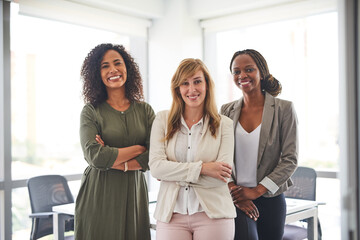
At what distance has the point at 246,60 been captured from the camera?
2059 millimetres

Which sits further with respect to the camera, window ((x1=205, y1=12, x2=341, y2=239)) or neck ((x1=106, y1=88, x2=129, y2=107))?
window ((x1=205, y1=12, x2=341, y2=239))

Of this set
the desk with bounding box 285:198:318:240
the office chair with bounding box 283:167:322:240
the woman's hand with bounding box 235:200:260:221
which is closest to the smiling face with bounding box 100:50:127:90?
the woman's hand with bounding box 235:200:260:221

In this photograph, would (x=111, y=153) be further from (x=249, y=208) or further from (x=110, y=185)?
(x=249, y=208)

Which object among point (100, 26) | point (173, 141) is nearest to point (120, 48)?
point (173, 141)

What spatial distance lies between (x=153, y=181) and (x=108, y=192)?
2.81 meters

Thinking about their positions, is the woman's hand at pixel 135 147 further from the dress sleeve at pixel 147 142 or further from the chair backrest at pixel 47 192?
the chair backrest at pixel 47 192

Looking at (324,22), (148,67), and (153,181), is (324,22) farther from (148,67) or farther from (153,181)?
(153,181)

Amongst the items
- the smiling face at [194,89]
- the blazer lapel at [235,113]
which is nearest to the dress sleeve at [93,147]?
the smiling face at [194,89]

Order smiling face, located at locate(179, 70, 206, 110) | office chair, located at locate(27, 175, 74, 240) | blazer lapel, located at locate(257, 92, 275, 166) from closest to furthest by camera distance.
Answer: smiling face, located at locate(179, 70, 206, 110) → blazer lapel, located at locate(257, 92, 275, 166) → office chair, located at locate(27, 175, 74, 240)

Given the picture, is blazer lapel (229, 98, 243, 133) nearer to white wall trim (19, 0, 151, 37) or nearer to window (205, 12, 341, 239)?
window (205, 12, 341, 239)

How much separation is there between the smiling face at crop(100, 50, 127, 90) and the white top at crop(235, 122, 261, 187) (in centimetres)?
75

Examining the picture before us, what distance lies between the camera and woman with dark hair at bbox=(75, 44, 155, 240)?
81.2 inches

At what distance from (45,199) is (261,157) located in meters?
2.17

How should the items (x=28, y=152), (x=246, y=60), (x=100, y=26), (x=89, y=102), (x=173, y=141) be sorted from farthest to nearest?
(x=100, y=26)
(x=28, y=152)
(x=89, y=102)
(x=246, y=60)
(x=173, y=141)
